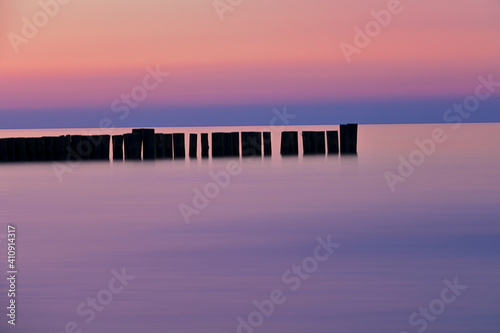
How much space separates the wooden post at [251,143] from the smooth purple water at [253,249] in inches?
213

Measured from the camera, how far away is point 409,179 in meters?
22.4

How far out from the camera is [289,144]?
99.1 feet

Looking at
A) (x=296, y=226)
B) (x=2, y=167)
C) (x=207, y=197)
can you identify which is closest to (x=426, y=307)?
(x=296, y=226)

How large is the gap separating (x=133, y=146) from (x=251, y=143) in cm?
397

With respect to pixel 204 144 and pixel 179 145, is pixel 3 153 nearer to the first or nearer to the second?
pixel 179 145

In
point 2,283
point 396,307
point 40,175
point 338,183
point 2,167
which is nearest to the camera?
point 396,307

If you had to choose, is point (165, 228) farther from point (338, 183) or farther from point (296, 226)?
point (338, 183)

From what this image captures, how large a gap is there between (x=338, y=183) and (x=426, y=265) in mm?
10303

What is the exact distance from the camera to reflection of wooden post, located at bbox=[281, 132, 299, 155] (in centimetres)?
3003

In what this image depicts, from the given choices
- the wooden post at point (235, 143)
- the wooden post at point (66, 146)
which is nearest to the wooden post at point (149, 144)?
the wooden post at point (66, 146)

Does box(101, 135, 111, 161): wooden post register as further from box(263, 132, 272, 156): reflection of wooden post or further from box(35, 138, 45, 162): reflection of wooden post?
box(263, 132, 272, 156): reflection of wooden post

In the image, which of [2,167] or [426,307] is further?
[2,167]

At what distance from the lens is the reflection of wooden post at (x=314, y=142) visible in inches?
1147

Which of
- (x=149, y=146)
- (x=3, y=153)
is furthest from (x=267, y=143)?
(x=3, y=153)
